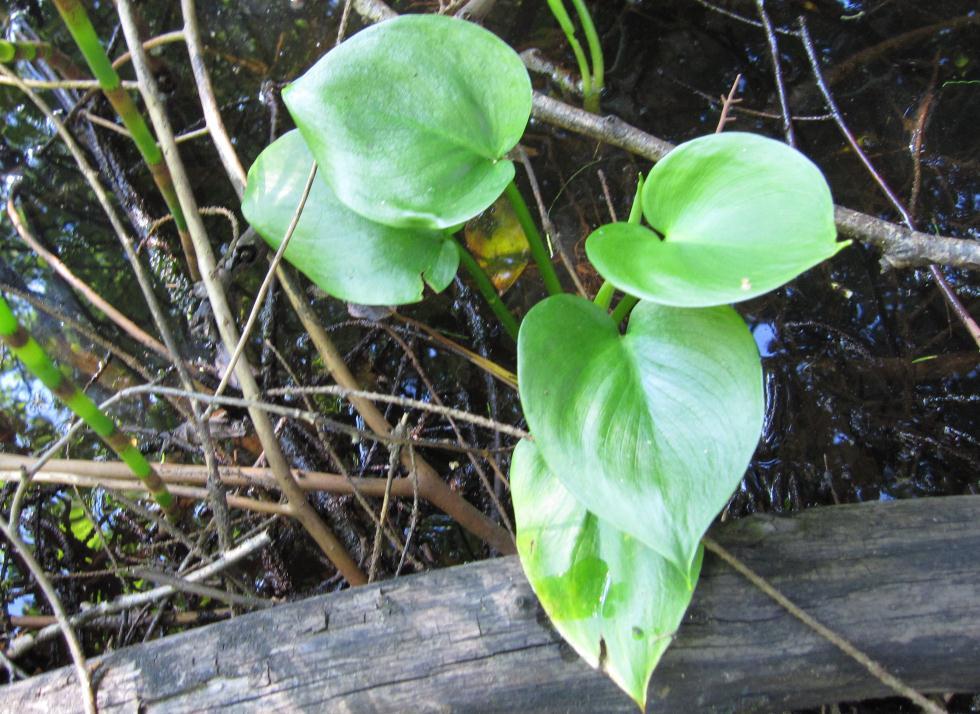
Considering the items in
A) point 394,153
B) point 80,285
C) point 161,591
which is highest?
point 394,153

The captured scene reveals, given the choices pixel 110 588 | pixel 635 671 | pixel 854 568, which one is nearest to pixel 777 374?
pixel 854 568

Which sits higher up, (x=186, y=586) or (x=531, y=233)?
(x=531, y=233)

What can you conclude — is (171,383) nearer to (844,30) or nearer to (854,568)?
(854,568)

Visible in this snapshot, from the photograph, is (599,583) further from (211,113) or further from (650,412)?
(211,113)

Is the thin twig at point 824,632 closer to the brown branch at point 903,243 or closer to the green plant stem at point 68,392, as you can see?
the brown branch at point 903,243

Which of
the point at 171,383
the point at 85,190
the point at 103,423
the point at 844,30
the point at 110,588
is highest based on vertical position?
the point at 85,190

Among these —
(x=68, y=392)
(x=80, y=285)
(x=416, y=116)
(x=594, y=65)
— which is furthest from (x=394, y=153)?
(x=80, y=285)
